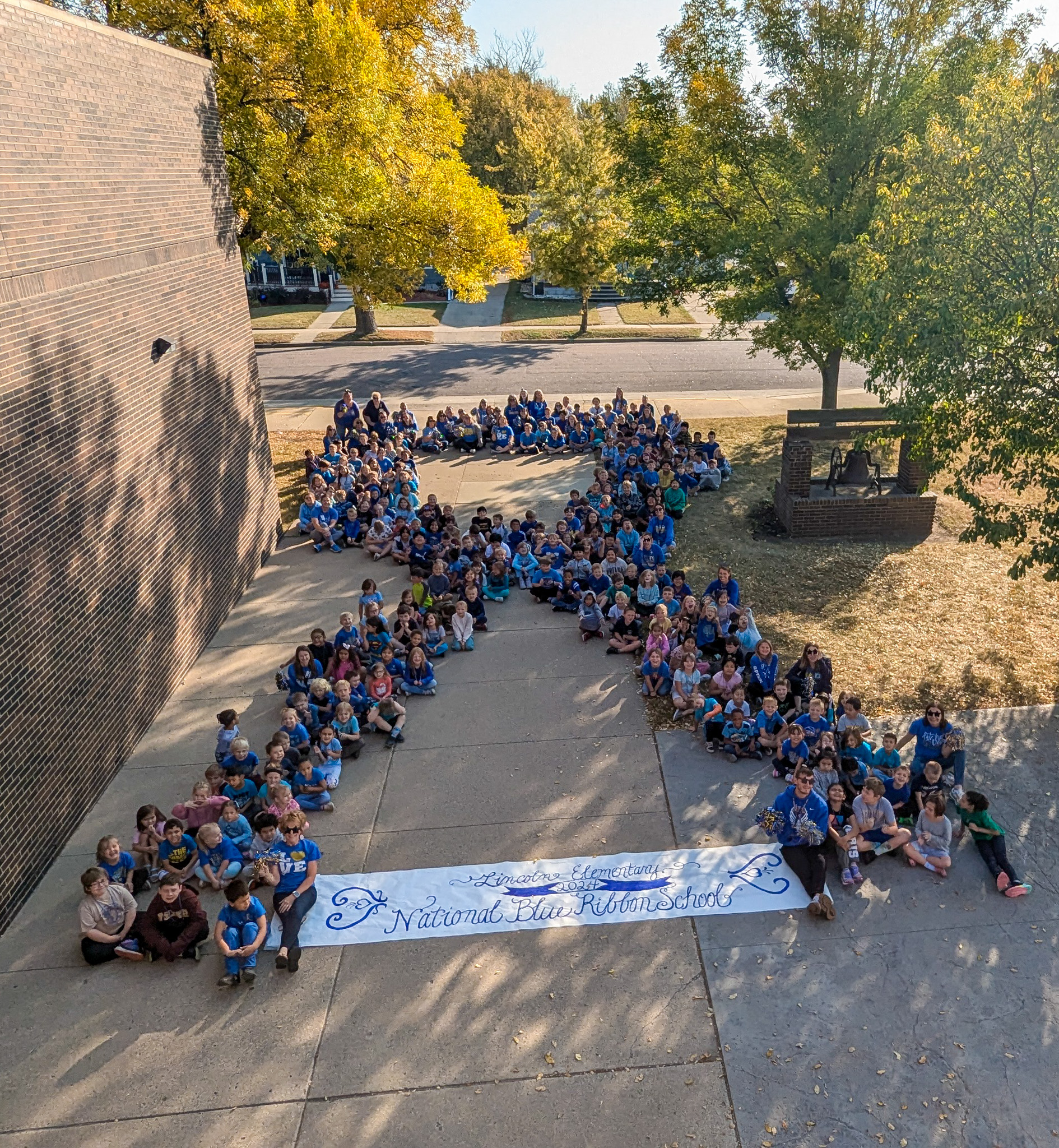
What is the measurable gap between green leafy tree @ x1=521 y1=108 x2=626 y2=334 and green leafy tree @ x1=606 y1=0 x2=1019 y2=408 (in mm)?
14157

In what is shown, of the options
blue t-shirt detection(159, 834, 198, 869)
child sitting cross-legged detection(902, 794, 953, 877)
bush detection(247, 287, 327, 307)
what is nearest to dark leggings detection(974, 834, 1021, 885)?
child sitting cross-legged detection(902, 794, 953, 877)

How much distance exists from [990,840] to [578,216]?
29.3 meters

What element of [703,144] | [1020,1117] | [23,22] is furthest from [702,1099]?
[703,144]

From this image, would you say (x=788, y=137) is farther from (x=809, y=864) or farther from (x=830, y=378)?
(x=809, y=864)

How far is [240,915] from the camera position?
299 inches

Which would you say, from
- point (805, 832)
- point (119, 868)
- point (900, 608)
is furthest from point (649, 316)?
point (119, 868)

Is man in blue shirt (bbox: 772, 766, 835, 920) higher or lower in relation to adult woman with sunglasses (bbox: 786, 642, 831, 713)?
lower

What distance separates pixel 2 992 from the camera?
7.41 meters

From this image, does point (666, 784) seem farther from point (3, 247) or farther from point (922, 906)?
point (3, 247)

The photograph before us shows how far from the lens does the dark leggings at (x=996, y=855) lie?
318 inches

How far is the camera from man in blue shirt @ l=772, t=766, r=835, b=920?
317 inches

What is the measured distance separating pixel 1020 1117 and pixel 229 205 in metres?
15.9

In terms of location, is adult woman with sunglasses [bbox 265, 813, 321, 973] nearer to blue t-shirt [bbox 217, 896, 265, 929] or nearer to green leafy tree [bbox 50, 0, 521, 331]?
blue t-shirt [bbox 217, 896, 265, 929]

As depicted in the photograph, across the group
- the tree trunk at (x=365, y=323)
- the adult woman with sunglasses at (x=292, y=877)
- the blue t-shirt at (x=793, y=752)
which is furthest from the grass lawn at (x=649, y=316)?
the adult woman with sunglasses at (x=292, y=877)
